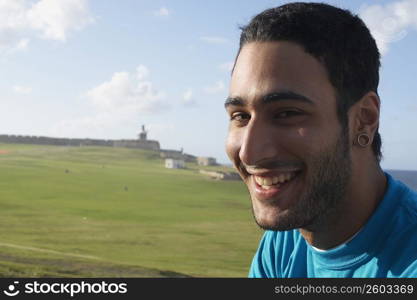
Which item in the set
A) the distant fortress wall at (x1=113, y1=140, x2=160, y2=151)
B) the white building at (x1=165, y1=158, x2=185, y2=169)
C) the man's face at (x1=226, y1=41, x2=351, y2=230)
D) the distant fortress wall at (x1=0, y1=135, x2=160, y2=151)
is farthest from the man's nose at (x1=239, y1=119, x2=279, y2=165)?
the distant fortress wall at (x1=113, y1=140, x2=160, y2=151)

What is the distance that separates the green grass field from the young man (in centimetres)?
1120

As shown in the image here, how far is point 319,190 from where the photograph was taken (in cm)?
246

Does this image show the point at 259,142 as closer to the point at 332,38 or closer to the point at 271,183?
the point at 271,183

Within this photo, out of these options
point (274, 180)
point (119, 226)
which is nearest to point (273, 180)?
point (274, 180)

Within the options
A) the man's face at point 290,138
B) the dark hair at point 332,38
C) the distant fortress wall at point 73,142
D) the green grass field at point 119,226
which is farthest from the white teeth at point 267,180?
the distant fortress wall at point 73,142

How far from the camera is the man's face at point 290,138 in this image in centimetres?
239

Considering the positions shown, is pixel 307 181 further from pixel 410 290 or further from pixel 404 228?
pixel 410 290

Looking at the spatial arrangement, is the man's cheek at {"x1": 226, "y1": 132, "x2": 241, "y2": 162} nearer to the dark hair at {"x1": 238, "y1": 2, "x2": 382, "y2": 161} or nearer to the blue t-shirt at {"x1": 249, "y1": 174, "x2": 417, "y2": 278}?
the dark hair at {"x1": 238, "y1": 2, "x2": 382, "y2": 161}

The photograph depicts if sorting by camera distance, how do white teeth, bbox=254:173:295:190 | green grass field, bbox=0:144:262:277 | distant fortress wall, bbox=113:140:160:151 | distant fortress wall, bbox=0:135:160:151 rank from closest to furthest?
white teeth, bbox=254:173:295:190 → green grass field, bbox=0:144:262:277 → distant fortress wall, bbox=0:135:160:151 → distant fortress wall, bbox=113:140:160:151

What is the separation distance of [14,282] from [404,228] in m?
2.50

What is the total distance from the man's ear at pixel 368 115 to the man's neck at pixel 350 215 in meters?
0.22

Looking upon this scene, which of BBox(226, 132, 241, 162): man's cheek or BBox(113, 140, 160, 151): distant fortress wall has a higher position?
BBox(113, 140, 160, 151): distant fortress wall

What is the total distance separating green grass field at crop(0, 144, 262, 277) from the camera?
18312 millimetres

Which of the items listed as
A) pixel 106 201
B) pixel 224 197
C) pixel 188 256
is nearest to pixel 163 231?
pixel 188 256
